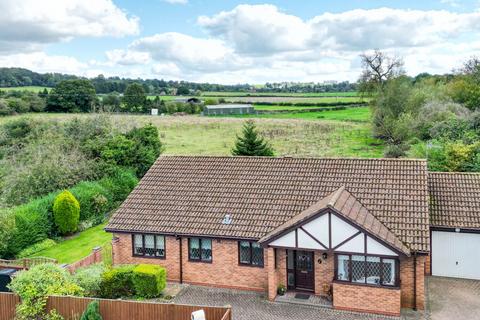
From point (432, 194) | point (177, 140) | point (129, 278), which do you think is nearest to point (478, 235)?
point (432, 194)

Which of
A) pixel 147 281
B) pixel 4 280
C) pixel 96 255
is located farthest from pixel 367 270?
pixel 4 280

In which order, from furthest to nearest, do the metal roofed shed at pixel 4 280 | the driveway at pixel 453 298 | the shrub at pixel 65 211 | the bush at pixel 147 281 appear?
the shrub at pixel 65 211 < the metal roofed shed at pixel 4 280 < the bush at pixel 147 281 < the driveway at pixel 453 298

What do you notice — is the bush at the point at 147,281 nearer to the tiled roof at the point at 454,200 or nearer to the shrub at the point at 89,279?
the shrub at the point at 89,279

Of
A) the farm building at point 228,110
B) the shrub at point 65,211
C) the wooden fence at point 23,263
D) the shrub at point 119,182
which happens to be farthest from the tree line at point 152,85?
the wooden fence at point 23,263

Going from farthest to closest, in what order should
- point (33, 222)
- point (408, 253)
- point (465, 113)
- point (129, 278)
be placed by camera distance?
point (465, 113) < point (33, 222) < point (129, 278) < point (408, 253)

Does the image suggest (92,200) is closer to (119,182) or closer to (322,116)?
(119,182)

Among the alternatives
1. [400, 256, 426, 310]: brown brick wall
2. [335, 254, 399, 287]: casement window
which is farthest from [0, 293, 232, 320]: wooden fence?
[400, 256, 426, 310]: brown brick wall

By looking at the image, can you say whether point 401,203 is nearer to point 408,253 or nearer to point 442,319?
point 408,253

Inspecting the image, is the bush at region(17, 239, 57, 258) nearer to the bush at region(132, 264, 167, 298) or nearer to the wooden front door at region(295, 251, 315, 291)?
the bush at region(132, 264, 167, 298)

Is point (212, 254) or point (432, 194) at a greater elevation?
point (432, 194)
